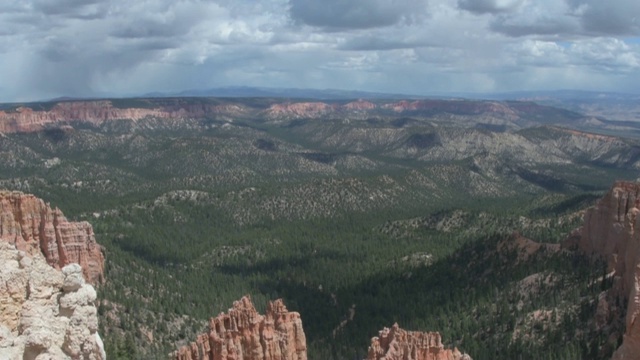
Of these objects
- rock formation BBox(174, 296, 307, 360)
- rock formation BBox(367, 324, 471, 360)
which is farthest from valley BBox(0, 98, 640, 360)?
rock formation BBox(367, 324, 471, 360)

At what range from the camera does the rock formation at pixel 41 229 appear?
79.3 meters

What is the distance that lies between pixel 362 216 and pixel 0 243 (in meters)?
165

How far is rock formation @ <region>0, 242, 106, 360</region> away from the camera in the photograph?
2234 cm

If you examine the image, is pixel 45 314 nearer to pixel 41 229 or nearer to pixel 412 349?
pixel 412 349

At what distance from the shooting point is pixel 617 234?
8931 cm

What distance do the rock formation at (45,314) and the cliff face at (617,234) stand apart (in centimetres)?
5961

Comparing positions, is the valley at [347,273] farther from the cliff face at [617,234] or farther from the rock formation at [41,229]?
the rock formation at [41,229]

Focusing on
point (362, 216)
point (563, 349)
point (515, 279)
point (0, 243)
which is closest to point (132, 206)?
point (362, 216)

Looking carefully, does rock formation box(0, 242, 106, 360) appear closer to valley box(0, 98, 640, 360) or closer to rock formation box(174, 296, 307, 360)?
rock formation box(174, 296, 307, 360)

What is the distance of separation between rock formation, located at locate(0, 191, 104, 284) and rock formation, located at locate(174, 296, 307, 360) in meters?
35.6

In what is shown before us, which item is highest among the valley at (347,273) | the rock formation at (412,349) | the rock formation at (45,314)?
the rock formation at (45,314)

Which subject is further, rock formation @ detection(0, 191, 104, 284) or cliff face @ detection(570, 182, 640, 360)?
rock formation @ detection(0, 191, 104, 284)

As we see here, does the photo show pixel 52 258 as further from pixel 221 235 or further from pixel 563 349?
pixel 221 235

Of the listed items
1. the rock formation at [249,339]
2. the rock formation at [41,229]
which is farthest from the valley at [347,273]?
the rock formation at [249,339]
